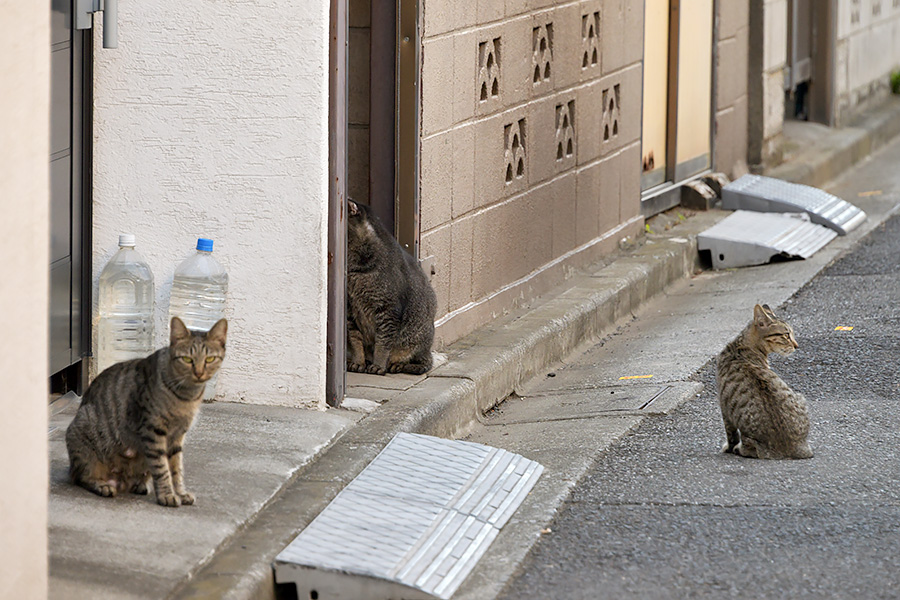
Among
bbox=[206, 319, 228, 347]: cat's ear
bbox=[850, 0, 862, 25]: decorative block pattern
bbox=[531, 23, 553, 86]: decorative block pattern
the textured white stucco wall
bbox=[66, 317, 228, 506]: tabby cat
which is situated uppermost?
bbox=[850, 0, 862, 25]: decorative block pattern

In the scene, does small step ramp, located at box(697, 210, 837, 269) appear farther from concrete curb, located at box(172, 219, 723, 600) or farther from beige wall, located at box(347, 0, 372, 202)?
beige wall, located at box(347, 0, 372, 202)

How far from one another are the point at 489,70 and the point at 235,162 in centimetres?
227

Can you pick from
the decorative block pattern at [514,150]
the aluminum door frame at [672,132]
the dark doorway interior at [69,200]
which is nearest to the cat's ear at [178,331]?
the dark doorway interior at [69,200]

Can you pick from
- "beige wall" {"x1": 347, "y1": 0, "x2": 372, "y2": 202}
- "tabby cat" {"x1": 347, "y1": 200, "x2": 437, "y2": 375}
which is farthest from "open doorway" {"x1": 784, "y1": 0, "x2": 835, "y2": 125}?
"tabby cat" {"x1": 347, "y1": 200, "x2": 437, "y2": 375}

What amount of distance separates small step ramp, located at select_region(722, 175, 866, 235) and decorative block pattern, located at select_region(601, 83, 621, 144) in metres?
2.22

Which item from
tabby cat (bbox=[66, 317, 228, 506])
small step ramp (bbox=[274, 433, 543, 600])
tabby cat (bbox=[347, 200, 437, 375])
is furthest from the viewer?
tabby cat (bbox=[347, 200, 437, 375])

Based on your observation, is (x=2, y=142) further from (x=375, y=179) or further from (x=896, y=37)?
(x=896, y=37)

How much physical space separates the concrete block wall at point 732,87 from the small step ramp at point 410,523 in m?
7.25

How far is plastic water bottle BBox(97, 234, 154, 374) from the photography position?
5531 mm

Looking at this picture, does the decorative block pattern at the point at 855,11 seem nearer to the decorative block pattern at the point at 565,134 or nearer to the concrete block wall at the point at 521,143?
the concrete block wall at the point at 521,143

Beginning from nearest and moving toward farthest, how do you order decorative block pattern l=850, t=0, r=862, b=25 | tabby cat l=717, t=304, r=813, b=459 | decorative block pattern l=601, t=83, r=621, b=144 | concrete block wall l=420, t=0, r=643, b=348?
tabby cat l=717, t=304, r=813, b=459, concrete block wall l=420, t=0, r=643, b=348, decorative block pattern l=601, t=83, r=621, b=144, decorative block pattern l=850, t=0, r=862, b=25

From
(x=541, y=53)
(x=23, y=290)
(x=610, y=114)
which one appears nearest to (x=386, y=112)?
(x=541, y=53)

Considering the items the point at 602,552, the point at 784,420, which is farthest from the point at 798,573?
the point at 784,420

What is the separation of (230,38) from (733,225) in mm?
6034
